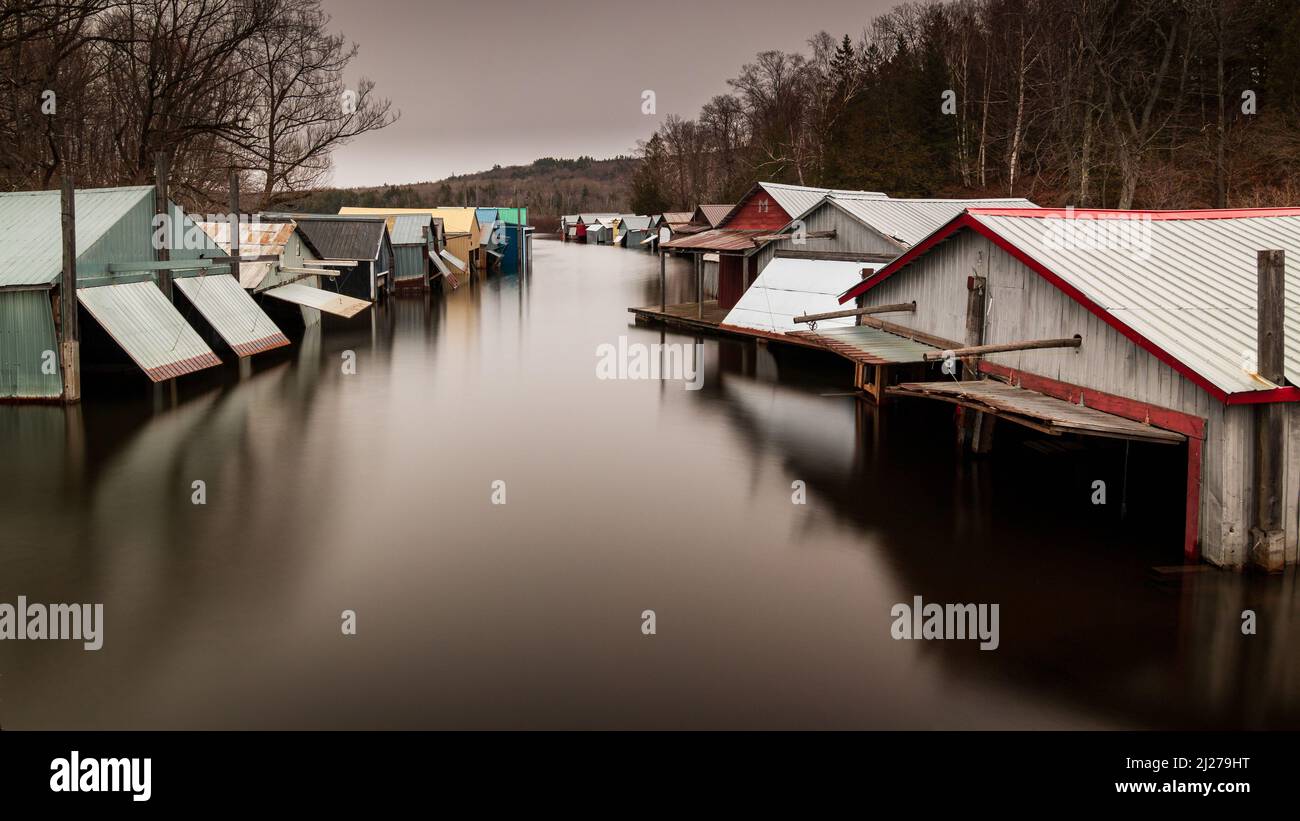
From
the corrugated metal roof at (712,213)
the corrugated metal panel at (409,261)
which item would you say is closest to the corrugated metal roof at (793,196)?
the corrugated metal panel at (409,261)

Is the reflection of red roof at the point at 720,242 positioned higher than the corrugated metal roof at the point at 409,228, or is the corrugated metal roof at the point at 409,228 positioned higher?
the corrugated metal roof at the point at 409,228

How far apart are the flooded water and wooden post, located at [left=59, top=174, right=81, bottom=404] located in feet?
2.95

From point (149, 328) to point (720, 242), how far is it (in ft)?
59.5

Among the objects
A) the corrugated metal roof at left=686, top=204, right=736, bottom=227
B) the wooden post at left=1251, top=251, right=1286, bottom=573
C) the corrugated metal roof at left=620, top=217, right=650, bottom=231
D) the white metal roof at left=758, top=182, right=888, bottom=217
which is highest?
the corrugated metal roof at left=620, top=217, right=650, bottom=231

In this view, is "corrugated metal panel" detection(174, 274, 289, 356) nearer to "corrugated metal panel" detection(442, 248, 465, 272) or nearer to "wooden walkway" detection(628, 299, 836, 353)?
"wooden walkway" detection(628, 299, 836, 353)

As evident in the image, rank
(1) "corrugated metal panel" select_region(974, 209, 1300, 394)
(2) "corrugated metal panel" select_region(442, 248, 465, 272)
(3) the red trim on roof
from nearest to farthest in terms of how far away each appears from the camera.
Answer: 1. (3) the red trim on roof
2. (1) "corrugated metal panel" select_region(974, 209, 1300, 394)
3. (2) "corrugated metal panel" select_region(442, 248, 465, 272)

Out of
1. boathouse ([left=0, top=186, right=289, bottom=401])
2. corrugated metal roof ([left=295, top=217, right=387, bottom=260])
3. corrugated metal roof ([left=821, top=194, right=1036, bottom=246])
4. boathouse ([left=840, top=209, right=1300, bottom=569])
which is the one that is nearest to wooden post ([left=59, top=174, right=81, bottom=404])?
boathouse ([left=0, top=186, right=289, bottom=401])

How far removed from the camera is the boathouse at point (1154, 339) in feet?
36.7

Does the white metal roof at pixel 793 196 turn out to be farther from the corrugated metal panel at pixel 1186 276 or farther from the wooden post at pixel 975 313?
the corrugated metal panel at pixel 1186 276

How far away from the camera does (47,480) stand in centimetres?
1595

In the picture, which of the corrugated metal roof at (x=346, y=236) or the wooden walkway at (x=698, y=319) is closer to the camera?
the wooden walkway at (x=698, y=319)

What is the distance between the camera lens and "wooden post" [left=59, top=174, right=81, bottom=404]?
20.3 meters

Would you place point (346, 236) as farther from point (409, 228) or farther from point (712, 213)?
point (712, 213)

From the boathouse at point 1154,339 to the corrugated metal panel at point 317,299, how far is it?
20.5 metres
